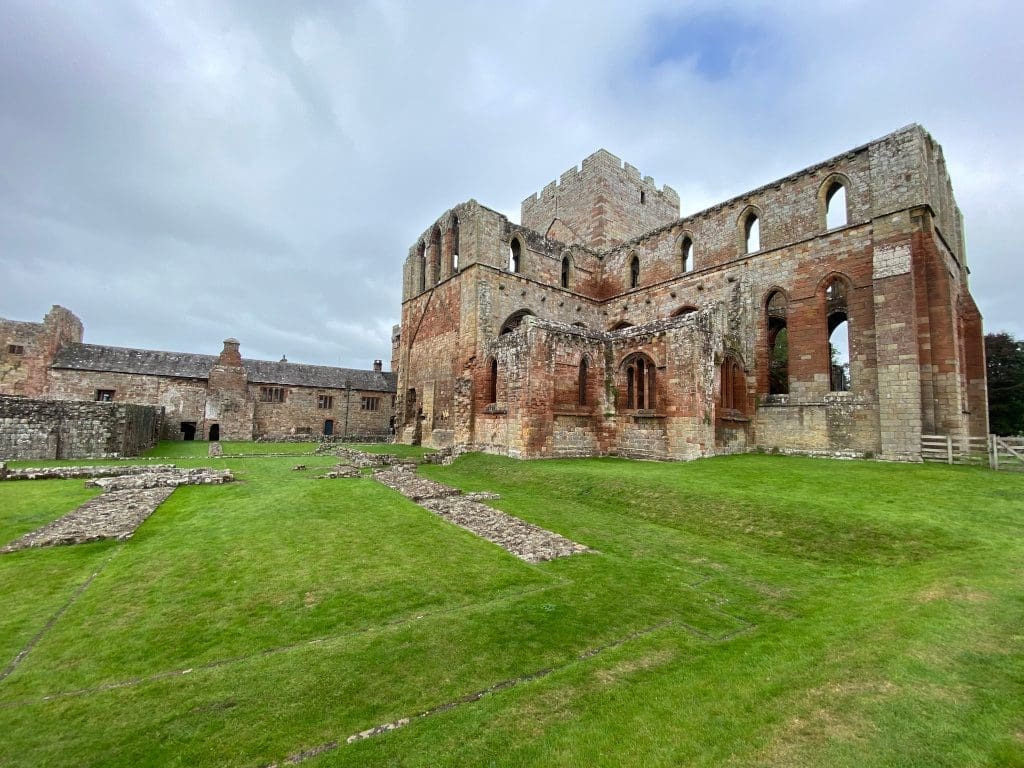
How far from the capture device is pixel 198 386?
1318 inches

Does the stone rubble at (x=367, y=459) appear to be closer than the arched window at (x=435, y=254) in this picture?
Yes

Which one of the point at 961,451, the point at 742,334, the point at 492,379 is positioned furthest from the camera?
the point at 492,379

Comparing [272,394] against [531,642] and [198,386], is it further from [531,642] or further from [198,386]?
[531,642]

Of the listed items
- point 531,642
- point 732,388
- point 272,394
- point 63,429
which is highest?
point 272,394

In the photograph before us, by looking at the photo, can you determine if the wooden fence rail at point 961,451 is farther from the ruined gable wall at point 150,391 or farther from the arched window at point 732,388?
the ruined gable wall at point 150,391

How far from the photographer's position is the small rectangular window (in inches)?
1394

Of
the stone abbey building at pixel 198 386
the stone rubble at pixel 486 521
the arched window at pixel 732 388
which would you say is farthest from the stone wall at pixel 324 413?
the arched window at pixel 732 388

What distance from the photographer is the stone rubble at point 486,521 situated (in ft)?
25.0

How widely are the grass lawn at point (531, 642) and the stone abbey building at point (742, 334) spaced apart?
849 centimetres

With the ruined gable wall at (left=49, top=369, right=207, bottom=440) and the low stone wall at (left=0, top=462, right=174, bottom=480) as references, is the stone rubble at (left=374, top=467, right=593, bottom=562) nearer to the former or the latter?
the low stone wall at (left=0, top=462, right=174, bottom=480)

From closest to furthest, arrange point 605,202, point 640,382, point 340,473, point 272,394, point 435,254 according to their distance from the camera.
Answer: point 340,473 < point 640,382 < point 435,254 < point 605,202 < point 272,394

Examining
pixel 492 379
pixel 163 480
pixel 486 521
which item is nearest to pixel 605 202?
pixel 492 379

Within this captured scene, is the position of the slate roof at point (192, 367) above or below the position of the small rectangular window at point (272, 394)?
above

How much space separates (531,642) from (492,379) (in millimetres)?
16997
